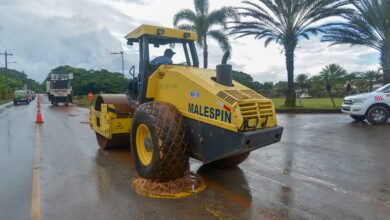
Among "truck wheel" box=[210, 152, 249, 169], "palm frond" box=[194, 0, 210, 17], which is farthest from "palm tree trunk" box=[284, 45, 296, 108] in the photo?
"truck wheel" box=[210, 152, 249, 169]

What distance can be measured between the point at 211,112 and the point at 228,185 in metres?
1.32

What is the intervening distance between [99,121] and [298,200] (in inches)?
202

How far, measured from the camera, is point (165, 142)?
482cm

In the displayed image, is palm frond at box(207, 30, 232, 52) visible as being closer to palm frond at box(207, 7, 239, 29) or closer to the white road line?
palm frond at box(207, 7, 239, 29)

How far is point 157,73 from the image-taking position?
612cm

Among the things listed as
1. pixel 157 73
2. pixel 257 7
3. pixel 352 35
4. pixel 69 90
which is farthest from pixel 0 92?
pixel 157 73

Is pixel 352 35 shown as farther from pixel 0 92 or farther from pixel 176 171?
pixel 0 92

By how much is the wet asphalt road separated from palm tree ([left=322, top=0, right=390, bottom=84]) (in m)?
11.7

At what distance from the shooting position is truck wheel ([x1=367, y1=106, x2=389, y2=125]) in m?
12.7

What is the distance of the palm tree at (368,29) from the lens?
18094 mm

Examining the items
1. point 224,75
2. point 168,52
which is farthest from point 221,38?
point 224,75

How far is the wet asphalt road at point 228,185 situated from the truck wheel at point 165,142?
44 centimetres

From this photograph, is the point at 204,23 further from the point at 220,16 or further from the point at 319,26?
the point at 319,26

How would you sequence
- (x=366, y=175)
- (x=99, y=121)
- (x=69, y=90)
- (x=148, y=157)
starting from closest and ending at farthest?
(x=148, y=157) → (x=366, y=175) → (x=99, y=121) → (x=69, y=90)
